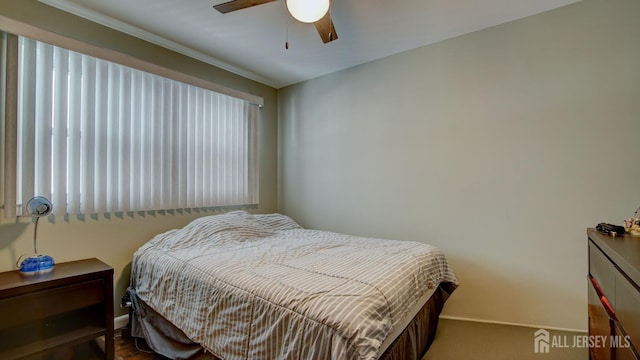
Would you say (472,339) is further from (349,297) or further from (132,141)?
(132,141)

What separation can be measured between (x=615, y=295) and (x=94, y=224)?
10.1 feet

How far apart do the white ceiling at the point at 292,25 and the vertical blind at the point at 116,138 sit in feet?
1.21

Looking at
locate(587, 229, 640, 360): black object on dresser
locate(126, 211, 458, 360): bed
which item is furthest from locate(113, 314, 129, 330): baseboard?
locate(587, 229, 640, 360): black object on dresser

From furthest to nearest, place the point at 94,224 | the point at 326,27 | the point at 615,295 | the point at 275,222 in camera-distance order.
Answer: the point at 275,222
the point at 94,224
the point at 326,27
the point at 615,295

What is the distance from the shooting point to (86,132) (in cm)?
220

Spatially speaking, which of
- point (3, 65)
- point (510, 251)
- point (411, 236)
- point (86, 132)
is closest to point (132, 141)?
point (86, 132)

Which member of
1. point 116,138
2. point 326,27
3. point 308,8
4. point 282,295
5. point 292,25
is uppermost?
point 292,25

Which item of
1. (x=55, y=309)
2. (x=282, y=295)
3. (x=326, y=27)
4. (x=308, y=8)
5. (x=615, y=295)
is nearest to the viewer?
(x=615, y=295)

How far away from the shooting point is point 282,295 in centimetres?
136

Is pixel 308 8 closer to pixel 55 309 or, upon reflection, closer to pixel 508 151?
pixel 508 151

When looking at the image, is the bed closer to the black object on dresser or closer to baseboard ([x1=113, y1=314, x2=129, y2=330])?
baseboard ([x1=113, y1=314, x2=129, y2=330])

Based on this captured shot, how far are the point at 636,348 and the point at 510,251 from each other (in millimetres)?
1639

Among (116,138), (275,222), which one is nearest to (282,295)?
(275,222)

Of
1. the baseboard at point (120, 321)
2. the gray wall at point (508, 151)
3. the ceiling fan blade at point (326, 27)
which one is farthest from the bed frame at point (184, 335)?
the ceiling fan blade at point (326, 27)
